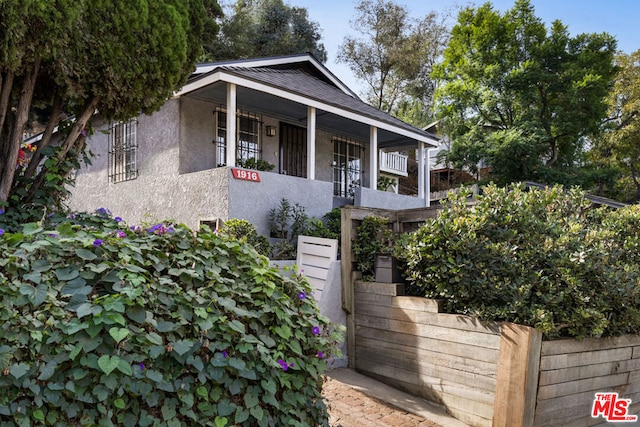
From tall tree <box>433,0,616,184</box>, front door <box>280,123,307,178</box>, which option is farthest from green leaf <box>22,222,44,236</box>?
tall tree <box>433,0,616,184</box>

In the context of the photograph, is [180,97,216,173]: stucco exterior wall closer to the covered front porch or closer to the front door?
the covered front porch

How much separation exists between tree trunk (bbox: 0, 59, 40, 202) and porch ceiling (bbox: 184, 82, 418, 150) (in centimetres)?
465

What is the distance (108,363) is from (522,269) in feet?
10.5

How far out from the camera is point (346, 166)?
40.7ft

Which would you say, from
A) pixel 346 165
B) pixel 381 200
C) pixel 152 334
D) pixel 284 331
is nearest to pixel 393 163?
pixel 346 165

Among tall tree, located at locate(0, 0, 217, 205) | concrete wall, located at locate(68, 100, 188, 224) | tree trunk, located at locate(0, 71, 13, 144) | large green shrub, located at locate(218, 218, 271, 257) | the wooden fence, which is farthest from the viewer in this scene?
concrete wall, located at locate(68, 100, 188, 224)

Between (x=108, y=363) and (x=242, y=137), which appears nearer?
(x=108, y=363)

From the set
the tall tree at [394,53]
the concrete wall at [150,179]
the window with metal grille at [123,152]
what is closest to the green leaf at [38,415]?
the concrete wall at [150,179]

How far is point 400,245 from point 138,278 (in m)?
2.93

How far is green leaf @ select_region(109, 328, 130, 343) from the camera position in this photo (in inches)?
71.6

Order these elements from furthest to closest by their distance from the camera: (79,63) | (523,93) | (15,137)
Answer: (523,93), (15,137), (79,63)

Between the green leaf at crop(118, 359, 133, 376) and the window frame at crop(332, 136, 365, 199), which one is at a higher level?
the window frame at crop(332, 136, 365, 199)

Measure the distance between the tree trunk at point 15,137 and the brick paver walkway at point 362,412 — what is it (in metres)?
3.02

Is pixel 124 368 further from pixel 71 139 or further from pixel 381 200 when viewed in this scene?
pixel 381 200
